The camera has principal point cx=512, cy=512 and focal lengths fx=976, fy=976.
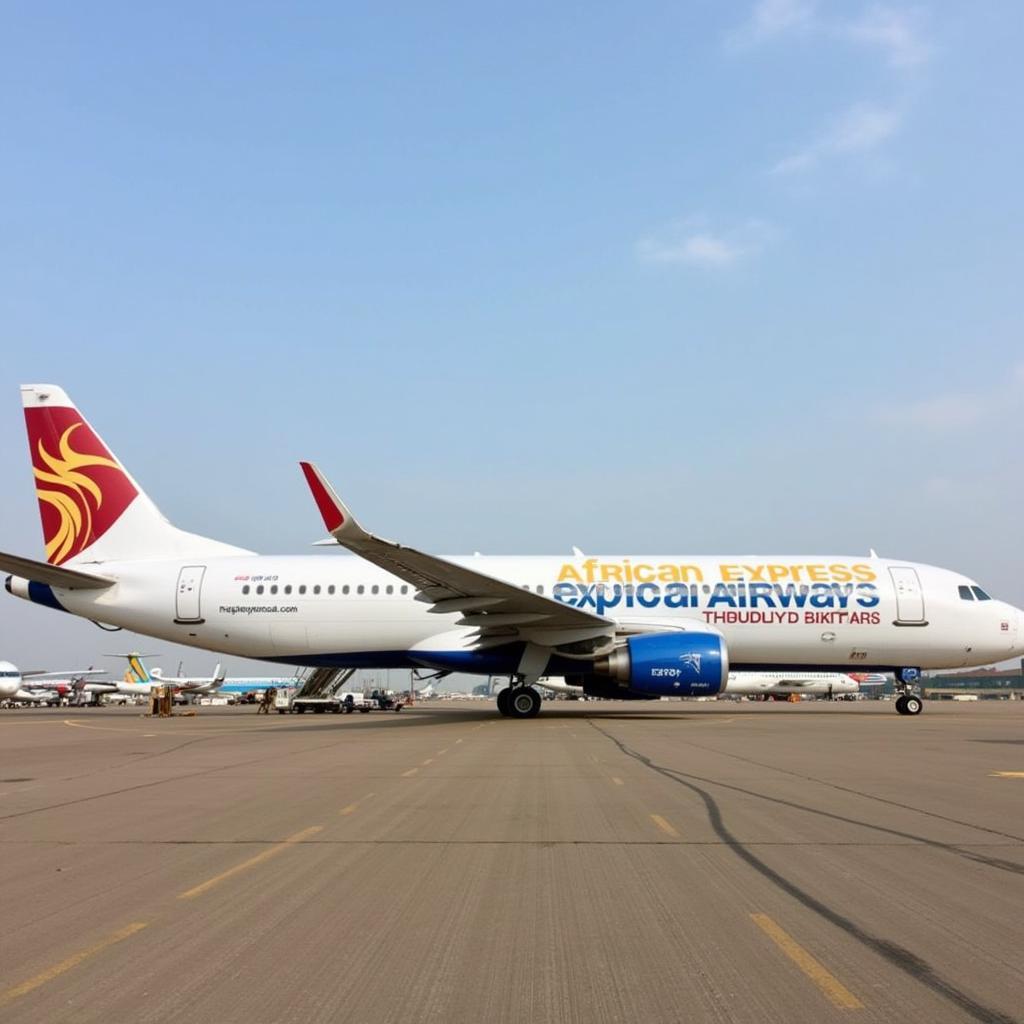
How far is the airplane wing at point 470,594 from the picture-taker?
21141 millimetres

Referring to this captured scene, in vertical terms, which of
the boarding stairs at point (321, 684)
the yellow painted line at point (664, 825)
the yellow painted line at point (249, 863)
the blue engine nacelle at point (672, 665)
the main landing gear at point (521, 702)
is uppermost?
the boarding stairs at point (321, 684)

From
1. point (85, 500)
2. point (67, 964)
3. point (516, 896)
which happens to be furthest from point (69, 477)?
point (67, 964)

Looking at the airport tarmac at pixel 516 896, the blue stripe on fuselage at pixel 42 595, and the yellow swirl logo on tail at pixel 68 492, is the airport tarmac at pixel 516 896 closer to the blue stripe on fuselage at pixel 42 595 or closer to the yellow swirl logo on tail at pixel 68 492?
the blue stripe on fuselage at pixel 42 595

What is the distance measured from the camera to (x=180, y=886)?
237 inches

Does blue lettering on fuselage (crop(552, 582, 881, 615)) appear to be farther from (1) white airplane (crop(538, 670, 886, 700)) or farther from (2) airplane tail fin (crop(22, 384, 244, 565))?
(1) white airplane (crop(538, 670, 886, 700))

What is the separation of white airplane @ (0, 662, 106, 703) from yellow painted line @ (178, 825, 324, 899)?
5604 cm

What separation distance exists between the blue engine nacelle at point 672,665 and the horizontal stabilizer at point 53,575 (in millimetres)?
15072

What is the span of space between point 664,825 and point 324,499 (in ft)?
47.3

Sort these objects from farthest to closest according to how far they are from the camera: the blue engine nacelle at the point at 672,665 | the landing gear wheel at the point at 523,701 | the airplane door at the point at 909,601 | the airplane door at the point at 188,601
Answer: the airplane door at the point at 188,601
the airplane door at the point at 909,601
the landing gear wheel at the point at 523,701
the blue engine nacelle at the point at 672,665

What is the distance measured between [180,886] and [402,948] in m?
2.08

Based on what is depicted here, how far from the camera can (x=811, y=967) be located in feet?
14.0

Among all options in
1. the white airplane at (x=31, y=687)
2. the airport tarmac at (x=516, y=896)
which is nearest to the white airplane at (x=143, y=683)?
the white airplane at (x=31, y=687)

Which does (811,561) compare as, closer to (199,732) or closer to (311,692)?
(199,732)

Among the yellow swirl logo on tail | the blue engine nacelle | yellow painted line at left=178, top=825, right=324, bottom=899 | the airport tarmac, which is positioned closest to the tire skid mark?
the airport tarmac
